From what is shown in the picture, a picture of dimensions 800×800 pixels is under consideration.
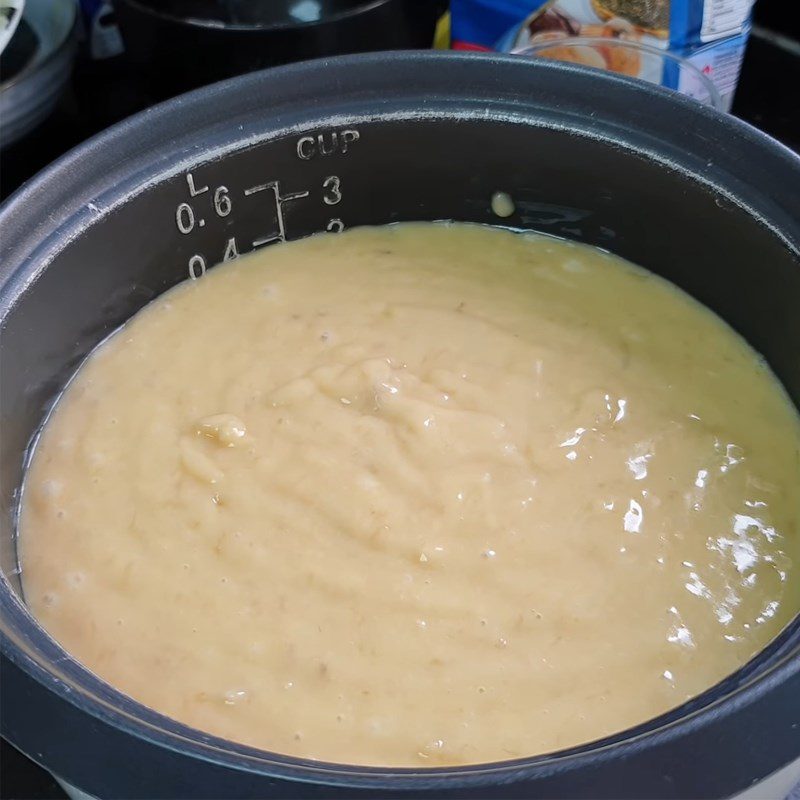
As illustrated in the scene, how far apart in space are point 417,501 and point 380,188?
0.49m

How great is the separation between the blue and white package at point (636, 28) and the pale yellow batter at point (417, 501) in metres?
0.29

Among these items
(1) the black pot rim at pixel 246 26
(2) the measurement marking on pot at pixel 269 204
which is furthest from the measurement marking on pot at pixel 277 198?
(1) the black pot rim at pixel 246 26

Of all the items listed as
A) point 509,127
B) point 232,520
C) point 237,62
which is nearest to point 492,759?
point 232,520

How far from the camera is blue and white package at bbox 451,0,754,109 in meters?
1.41

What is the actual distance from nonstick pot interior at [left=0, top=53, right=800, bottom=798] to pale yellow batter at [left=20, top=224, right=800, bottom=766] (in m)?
0.04

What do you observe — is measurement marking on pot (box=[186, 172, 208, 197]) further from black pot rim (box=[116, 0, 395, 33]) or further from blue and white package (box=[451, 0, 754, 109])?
blue and white package (box=[451, 0, 754, 109])

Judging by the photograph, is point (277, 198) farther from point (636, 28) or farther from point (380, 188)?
point (636, 28)

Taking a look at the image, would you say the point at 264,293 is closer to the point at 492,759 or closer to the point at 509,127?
the point at 509,127

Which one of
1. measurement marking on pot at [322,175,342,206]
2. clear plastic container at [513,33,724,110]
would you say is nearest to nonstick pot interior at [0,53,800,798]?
measurement marking on pot at [322,175,342,206]

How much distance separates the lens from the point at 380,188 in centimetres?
140

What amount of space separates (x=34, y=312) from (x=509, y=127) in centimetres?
62

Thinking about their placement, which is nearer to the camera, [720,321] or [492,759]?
[492,759]

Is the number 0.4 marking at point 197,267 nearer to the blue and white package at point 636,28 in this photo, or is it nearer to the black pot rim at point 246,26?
the black pot rim at point 246,26

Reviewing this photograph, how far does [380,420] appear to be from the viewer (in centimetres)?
121
